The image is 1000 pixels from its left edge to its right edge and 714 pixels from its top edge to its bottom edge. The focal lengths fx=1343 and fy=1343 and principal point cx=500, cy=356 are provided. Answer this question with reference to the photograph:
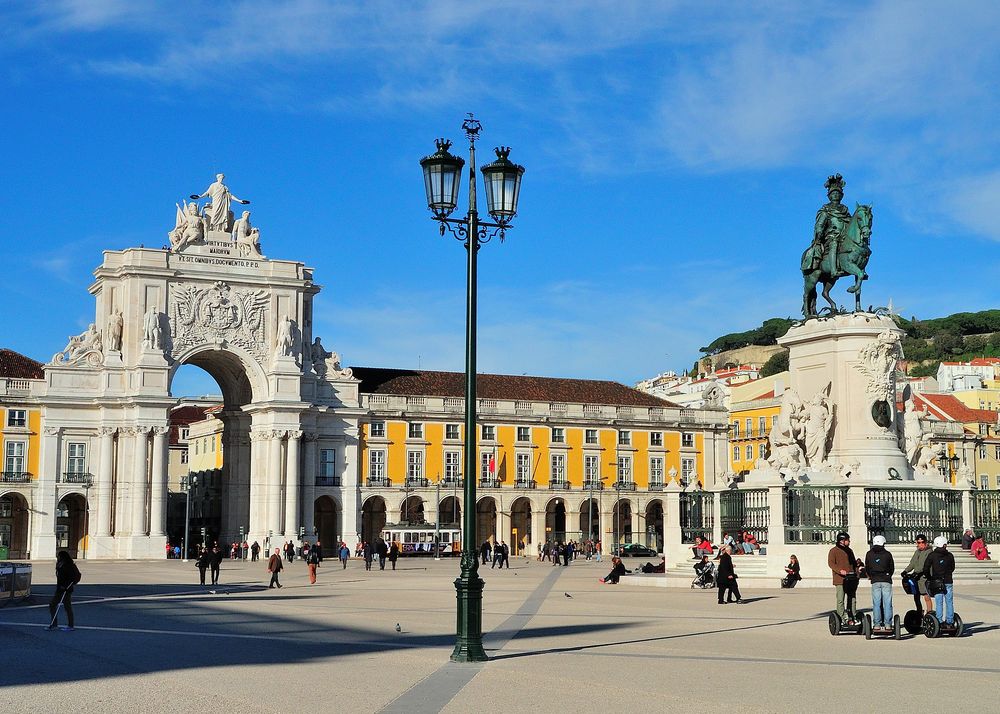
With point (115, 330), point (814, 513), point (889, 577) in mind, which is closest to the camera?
point (889, 577)

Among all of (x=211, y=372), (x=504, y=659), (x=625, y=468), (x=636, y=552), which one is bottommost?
(x=636, y=552)

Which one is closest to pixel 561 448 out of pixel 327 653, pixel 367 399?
pixel 367 399

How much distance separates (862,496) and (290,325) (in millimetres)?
55685

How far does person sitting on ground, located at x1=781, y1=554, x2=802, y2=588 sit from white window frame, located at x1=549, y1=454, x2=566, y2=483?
2288 inches

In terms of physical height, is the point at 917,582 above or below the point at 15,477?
below

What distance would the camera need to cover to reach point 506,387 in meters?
93.6

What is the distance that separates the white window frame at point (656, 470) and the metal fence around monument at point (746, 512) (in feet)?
186

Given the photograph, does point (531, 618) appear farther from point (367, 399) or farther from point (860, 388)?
point (367, 399)

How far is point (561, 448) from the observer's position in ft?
299

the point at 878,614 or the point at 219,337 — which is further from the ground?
the point at 219,337

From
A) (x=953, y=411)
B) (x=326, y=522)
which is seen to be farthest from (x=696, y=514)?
(x=953, y=411)

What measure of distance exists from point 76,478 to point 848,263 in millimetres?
55274

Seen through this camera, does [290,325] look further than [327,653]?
Yes

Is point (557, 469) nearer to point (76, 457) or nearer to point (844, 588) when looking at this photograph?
point (76, 457)
